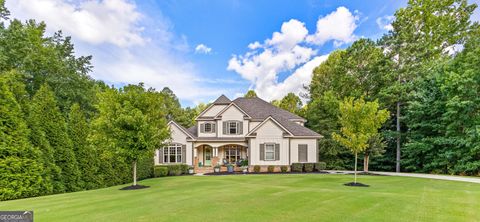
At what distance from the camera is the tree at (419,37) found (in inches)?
932

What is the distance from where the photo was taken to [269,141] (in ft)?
75.6

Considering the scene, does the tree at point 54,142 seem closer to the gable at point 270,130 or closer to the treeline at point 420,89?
the gable at point 270,130

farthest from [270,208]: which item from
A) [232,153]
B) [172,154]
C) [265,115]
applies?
[232,153]

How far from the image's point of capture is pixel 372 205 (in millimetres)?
7949

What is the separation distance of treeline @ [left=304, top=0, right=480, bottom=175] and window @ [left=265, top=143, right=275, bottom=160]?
633 cm

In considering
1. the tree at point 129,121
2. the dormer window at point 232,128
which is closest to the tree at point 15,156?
the tree at point 129,121

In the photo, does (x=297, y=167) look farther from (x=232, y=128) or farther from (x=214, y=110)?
(x=214, y=110)

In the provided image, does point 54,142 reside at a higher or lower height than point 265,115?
lower

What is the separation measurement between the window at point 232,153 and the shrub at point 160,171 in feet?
27.4

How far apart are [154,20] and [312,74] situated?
1091 inches

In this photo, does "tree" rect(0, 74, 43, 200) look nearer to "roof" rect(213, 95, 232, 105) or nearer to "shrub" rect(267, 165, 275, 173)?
"shrub" rect(267, 165, 275, 173)

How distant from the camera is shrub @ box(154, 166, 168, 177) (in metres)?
20.9

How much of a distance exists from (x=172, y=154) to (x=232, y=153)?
724 centimetres

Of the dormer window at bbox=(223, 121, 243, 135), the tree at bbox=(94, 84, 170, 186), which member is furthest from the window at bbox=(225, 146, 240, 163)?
the tree at bbox=(94, 84, 170, 186)
